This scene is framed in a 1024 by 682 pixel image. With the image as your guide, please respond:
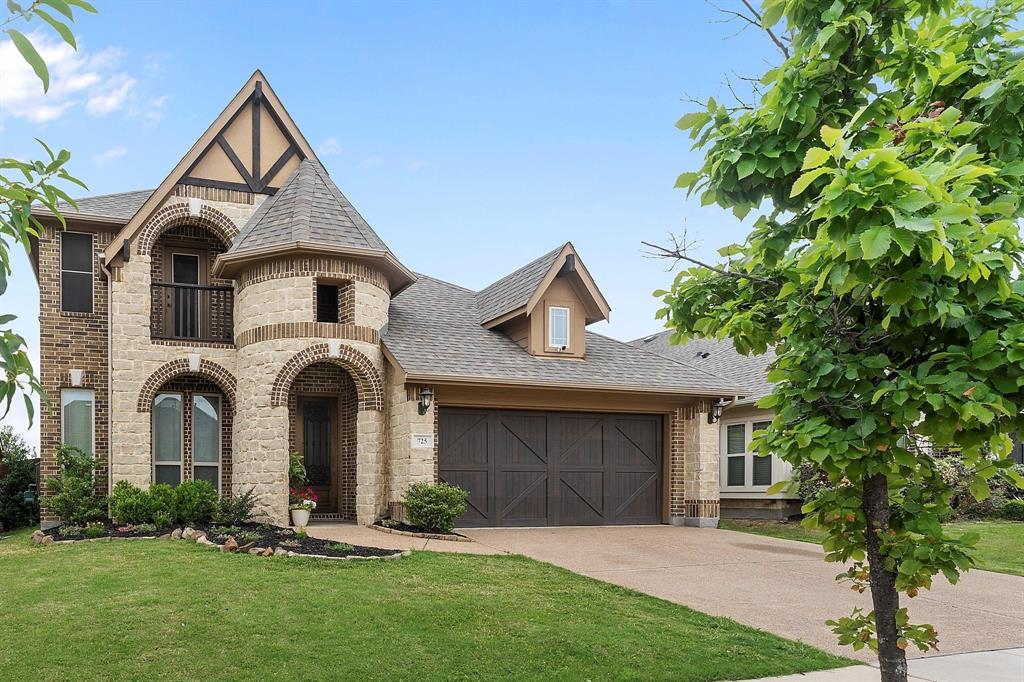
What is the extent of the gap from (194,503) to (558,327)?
8.09 m

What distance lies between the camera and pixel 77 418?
55.4 ft

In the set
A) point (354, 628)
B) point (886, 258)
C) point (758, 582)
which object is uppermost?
point (886, 258)

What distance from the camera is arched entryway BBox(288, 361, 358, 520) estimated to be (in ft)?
56.6

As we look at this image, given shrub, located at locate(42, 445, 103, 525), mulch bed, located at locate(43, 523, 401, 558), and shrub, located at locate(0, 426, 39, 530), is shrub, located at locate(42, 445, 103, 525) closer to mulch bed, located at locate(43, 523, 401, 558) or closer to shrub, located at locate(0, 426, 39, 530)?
mulch bed, located at locate(43, 523, 401, 558)

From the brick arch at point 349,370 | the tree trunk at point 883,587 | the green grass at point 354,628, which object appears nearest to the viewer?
the tree trunk at point 883,587

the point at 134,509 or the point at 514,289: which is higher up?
the point at 514,289

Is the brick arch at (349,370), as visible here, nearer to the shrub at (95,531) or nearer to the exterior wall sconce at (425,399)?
the exterior wall sconce at (425,399)

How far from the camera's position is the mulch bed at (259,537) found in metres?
11.9

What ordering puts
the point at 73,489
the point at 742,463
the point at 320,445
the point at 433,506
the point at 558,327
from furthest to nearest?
the point at 742,463 < the point at 558,327 < the point at 320,445 < the point at 73,489 < the point at 433,506

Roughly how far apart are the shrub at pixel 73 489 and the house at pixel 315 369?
46 centimetres

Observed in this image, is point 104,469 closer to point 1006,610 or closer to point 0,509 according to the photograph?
point 0,509

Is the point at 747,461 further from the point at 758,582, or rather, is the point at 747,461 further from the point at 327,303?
the point at 327,303

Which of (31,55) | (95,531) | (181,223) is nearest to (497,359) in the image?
(181,223)

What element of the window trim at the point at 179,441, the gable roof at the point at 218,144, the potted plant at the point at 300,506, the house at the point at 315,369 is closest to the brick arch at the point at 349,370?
the house at the point at 315,369
